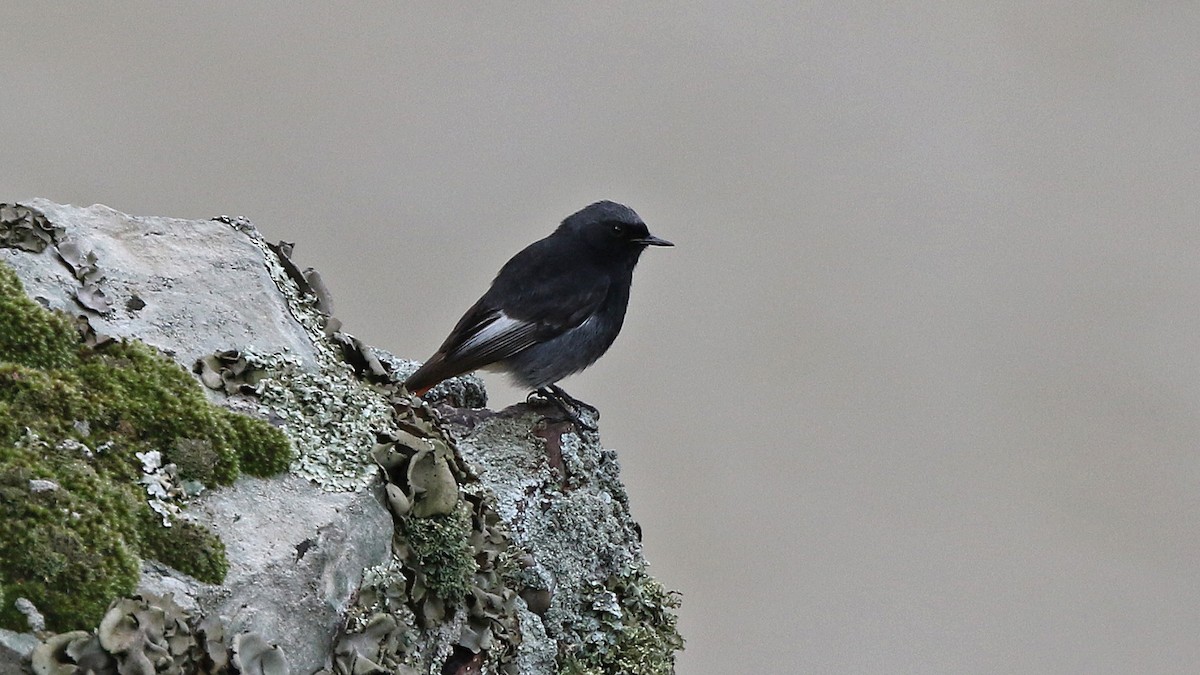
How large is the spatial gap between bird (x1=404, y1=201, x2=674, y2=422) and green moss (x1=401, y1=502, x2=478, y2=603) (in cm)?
211

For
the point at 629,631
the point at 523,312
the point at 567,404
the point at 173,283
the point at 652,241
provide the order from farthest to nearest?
the point at 652,241
the point at 523,312
the point at 567,404
the point at 629,631
the point at 173,283

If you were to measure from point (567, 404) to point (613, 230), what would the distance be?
46.6 inches

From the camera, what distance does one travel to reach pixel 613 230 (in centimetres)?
667

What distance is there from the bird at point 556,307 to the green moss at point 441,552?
6.91ft

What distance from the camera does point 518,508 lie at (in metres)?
4.77

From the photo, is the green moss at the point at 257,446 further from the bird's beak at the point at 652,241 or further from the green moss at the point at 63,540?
the bird's beak at the point at 652,241

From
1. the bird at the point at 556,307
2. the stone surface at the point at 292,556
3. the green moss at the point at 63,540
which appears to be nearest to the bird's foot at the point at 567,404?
the bird at the point at 556,307

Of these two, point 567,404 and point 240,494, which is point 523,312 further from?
point 240,494

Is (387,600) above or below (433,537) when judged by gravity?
below

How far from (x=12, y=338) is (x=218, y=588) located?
895mm

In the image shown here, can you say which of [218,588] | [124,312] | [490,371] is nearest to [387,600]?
[218,588]

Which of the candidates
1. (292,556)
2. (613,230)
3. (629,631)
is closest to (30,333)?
(292,556)

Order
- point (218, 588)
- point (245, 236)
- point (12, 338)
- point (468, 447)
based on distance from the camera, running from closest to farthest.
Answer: point (218, 588) < point (12, 338) < point (245, 236) < point (468, 447)

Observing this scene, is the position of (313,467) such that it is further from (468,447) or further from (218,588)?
(468,447)
